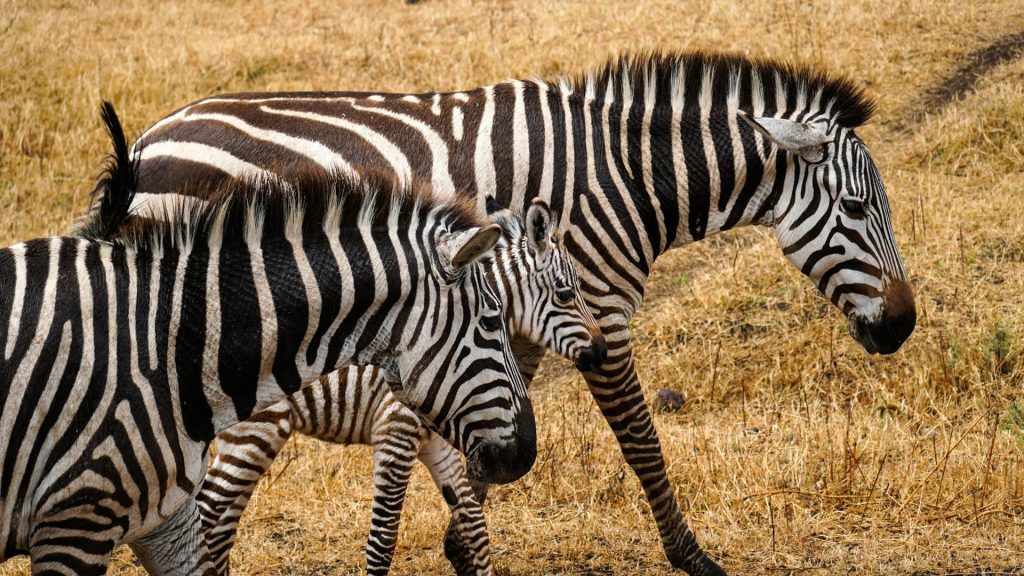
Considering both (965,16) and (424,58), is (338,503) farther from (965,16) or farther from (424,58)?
(965,16)

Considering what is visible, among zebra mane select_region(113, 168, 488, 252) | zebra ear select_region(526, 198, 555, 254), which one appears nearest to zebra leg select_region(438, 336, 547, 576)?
Answer: zebra ear select_region(526, 198, 555, 254)

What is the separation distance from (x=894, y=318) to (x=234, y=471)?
3.80 metres

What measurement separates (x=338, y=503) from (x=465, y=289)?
3.48m

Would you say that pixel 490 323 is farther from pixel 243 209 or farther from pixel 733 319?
pixel 733 319

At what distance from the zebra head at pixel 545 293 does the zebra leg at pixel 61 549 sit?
2.21 metres

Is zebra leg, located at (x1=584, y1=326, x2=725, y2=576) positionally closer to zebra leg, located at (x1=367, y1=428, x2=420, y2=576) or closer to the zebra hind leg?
the zebra hind leg

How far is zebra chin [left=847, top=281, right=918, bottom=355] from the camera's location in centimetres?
616

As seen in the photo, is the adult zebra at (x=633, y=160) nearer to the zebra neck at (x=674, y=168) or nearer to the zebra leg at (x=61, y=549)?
the zebra neck at (x=674, y=168)

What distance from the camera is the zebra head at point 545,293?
5.20m

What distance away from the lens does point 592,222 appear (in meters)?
5.96

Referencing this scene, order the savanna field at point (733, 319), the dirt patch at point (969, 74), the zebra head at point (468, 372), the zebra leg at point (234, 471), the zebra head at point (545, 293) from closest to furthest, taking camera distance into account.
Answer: the zebra head at point (468, 372)
the zebra head at point (545, 293)
the zebra leg at point (234, 471)
the savanna field at point (733, 319)
the dirt patch at point (969, 74)

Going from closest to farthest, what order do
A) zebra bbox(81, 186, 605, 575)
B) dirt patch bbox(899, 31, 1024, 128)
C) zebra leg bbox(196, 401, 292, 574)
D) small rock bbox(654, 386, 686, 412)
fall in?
zebra bbox(81, 186, 605, 575), zebra leg bbox(196, 401, 292, 574), small rock bbox(654, 386, 686, 412), dirt patch bbox(899, 31, 1024, 128)

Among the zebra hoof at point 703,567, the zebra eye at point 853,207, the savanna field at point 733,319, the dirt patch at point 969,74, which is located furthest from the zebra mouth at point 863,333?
the dirt patch at point 969,74

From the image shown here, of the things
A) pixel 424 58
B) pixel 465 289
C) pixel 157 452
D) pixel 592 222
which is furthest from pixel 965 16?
pixel 157 452
